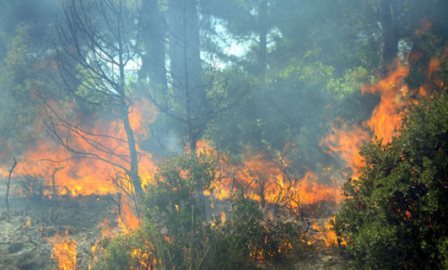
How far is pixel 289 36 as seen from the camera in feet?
58.4

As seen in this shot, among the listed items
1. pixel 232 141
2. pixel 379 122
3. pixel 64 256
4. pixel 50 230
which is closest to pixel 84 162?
pixel 50 230

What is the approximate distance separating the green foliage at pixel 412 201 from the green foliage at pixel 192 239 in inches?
62.9

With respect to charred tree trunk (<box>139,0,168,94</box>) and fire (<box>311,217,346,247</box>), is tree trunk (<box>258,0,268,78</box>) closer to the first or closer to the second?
charred tree trunk (<box>139,0,168,94</box>)

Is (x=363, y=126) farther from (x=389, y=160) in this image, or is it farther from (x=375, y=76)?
(x=389, y=160)

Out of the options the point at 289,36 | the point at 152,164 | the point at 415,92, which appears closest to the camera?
the point at 415,92

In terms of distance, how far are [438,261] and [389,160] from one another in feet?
4.11

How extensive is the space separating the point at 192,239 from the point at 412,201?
307 centimetres

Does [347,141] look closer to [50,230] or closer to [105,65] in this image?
[105,65]

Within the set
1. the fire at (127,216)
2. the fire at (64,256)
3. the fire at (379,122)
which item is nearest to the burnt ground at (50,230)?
the fire at (64,256)

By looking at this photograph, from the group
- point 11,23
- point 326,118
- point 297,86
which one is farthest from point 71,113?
point 326,118

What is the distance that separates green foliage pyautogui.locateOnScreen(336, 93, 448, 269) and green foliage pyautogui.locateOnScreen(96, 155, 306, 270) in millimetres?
1597

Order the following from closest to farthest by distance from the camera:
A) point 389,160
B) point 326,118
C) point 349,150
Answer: point 389,160, point 349,150, point 326,118

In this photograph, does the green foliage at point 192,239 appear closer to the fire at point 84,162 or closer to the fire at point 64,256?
the fire at point 64,256

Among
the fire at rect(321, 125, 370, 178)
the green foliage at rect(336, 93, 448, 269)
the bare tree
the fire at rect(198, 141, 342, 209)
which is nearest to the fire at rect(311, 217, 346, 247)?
the green foliage at rect(336, 93, 448, 269)
